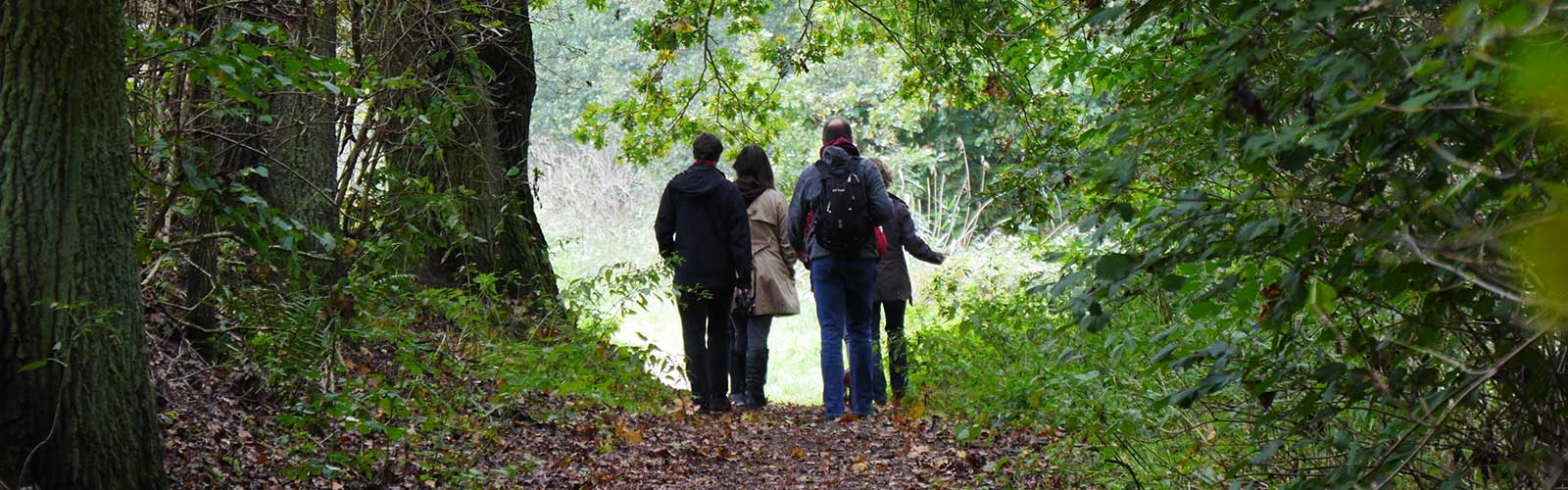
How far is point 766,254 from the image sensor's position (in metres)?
8.69

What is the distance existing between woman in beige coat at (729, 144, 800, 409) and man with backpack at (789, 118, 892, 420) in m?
0.42

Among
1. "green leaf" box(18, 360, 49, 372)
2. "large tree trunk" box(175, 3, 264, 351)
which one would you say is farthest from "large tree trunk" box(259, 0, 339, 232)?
"green leaf" box(18, 360, 49, 372)

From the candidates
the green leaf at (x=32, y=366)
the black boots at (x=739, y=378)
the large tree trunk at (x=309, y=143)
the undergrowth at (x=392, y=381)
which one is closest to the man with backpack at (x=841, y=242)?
the black boots at (x=739, y=378)

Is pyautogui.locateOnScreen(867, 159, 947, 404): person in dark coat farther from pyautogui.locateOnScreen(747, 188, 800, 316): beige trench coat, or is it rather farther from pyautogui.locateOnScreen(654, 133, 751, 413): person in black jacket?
pyautogui.locateOnScreen(654, 133, 751, 413): person in black jacket

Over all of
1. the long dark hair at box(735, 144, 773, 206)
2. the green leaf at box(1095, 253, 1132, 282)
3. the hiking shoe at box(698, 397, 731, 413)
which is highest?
the green leaf at box(1095, 253, 1132, 282)

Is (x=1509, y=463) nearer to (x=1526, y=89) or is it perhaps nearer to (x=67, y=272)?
(x=1526, y=89)

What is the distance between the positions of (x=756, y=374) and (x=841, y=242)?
139cm

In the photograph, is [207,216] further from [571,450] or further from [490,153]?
[490,153]

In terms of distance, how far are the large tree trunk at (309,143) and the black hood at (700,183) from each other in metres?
1.93

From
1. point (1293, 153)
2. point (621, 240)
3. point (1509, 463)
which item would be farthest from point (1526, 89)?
point (621, 240)

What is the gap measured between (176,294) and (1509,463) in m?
6.08

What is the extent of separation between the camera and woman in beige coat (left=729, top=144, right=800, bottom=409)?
28.1ft

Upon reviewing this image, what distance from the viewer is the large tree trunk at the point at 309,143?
6.89 m

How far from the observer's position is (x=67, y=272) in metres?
3.95
